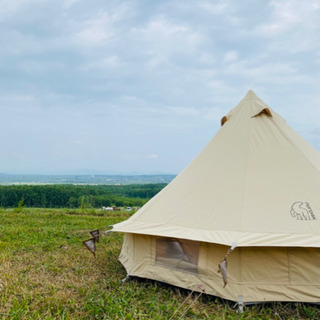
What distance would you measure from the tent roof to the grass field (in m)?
0.77

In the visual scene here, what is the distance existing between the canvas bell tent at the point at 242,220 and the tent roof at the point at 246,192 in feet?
0.04

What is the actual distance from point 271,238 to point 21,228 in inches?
260

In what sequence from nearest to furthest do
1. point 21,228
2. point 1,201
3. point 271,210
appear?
point 271,210, point 21,228, point 1,201

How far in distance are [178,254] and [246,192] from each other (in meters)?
1.21

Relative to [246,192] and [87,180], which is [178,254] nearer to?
[246,192]

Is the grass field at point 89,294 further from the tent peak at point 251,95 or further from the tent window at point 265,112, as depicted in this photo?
the tent peak at point 251,95

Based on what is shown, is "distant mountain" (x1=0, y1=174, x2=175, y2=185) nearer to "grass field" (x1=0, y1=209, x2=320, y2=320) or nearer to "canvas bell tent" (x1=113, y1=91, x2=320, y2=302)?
"grass field" (x1=0, y1=209, x2=320, y2=320)

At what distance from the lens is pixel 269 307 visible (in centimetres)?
338

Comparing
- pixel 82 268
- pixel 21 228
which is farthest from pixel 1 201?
pixel 82 268

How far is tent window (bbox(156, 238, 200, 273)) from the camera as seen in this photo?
12.3ft

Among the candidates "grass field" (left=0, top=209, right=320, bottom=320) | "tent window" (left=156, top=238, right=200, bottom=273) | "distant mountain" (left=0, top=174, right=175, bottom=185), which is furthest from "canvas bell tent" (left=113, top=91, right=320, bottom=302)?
"distant mountain" (left=0, top=174, right=175, bottom=185)

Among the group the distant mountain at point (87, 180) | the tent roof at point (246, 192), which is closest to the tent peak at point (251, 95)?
the tent roof at point (246, 192)

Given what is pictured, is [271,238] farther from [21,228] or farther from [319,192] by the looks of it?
[21,228]

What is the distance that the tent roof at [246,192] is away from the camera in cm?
343
